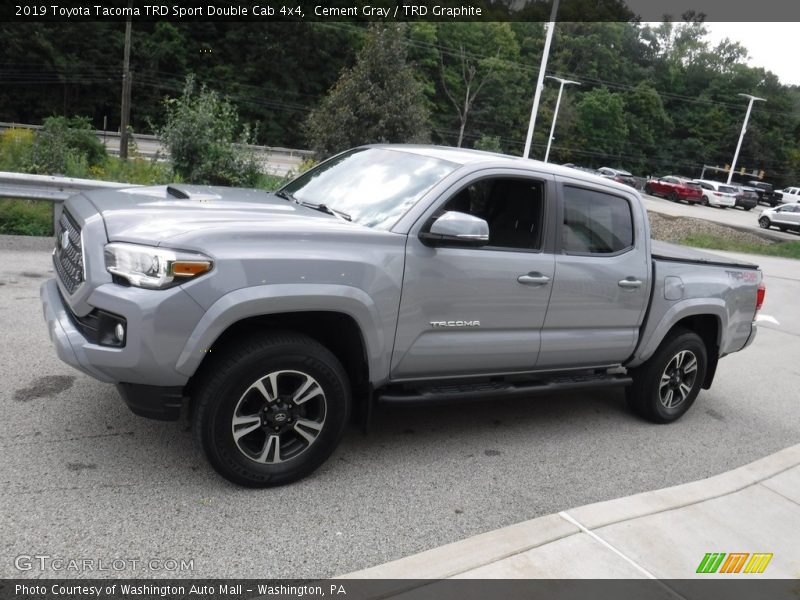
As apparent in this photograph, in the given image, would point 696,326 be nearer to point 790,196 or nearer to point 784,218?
point 784,218

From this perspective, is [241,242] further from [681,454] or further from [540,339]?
[681,454]

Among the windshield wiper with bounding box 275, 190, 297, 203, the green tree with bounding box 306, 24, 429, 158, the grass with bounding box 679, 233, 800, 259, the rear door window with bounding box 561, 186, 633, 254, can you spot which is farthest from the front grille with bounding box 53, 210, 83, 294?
the grass with bounding box 679, 233, 800, 259

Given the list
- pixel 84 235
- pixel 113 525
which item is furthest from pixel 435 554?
pixel 84 235

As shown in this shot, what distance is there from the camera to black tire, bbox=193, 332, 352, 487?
11.2 ft

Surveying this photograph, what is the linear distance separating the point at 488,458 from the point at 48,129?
39.9 ft

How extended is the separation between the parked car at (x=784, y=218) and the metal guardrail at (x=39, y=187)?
34.3 m

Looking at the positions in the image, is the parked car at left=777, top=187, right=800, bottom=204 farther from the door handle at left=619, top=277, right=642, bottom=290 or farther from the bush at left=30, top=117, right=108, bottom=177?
the door handle at left=619, top=277, right=642, bottom=290

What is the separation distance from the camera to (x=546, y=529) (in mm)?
3553

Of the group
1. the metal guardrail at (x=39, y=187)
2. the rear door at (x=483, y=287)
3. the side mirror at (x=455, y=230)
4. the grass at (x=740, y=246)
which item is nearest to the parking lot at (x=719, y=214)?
the grass at (x=740, y=246)

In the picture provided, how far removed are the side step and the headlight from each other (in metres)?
1.34

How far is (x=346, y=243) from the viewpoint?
3.70 meters

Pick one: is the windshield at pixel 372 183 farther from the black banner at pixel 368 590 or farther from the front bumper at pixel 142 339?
the black banner at pixel 368 590

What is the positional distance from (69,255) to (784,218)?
3734 cm

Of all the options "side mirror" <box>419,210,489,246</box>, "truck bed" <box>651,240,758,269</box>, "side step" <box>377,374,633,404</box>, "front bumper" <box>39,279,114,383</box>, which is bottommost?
"side step" <box>377,374,633,404</box>
